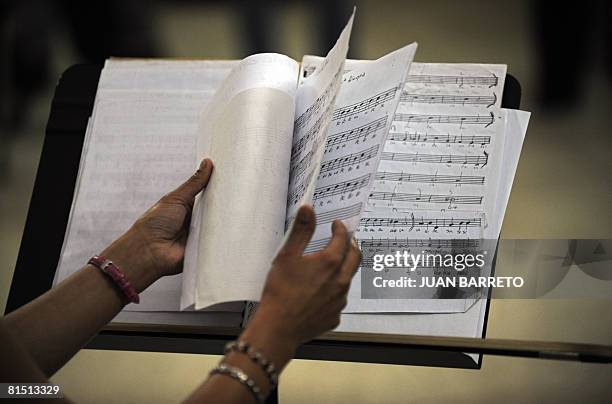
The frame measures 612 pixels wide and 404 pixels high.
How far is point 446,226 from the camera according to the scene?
4.16ft

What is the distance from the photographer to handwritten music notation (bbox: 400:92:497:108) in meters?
1.40

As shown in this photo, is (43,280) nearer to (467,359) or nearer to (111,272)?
(111,272)

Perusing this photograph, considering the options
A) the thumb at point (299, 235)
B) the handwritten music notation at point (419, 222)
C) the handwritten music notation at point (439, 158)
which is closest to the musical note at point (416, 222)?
the handwritten music notation at point (419, 222)

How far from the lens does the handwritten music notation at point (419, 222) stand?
1.27 meters

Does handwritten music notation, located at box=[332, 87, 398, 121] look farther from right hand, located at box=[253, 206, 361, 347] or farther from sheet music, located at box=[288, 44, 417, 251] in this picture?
right hand, located at box=[253, 206, 361, 347]

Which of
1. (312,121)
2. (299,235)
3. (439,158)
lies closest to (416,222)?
(439,158)

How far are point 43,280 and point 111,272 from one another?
21 centimetres

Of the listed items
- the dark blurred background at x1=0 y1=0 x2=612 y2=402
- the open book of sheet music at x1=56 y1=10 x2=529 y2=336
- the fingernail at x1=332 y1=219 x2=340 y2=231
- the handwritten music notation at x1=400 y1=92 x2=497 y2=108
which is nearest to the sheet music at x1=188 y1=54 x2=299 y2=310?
the open book of sheet music at x1=56 y1=10 x2=529 y2=336

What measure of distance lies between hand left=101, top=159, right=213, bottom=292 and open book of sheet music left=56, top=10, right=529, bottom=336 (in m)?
0.02

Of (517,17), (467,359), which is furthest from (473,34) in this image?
(467,359)

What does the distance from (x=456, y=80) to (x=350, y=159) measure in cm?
34

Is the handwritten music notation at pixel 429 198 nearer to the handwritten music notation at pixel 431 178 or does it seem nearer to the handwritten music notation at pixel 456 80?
the handwritten music notation at pixel 431 178

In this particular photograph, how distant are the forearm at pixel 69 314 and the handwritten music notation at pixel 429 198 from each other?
1.22 feet

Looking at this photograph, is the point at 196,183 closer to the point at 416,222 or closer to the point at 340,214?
the point at 340,214
